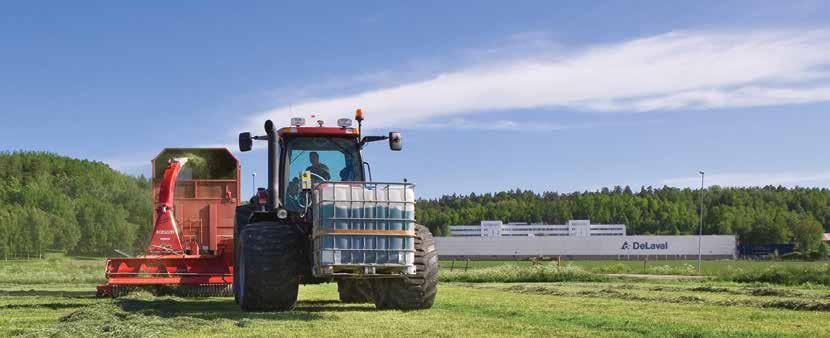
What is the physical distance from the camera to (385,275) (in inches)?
602

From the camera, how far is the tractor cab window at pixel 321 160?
57.9ft

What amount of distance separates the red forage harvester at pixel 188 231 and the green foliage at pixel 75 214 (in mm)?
33959

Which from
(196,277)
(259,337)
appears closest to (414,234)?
(259,337)

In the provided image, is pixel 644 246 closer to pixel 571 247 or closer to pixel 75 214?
pixel 571 247

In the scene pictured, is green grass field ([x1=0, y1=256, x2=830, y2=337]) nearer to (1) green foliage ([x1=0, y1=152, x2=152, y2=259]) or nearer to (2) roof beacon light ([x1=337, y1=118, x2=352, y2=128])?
(2) roof beacon light ([x1=337, y1=118, x2=352, y2=128])

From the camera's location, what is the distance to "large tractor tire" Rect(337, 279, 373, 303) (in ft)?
61.1

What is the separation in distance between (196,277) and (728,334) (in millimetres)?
13723

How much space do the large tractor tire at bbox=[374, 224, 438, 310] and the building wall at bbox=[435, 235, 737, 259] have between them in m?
131

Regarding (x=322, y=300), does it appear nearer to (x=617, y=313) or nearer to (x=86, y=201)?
(x=617, y=313)

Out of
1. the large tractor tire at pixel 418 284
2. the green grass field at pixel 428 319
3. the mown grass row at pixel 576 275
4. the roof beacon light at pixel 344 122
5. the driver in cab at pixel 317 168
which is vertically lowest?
the mown grass row at pixel 576 275

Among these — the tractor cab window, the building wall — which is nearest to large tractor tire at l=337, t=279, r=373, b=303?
the tractor cab window

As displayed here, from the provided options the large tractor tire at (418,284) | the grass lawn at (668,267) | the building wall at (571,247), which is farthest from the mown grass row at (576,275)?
the building wall at (571,247)

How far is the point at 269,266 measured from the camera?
15.4 m

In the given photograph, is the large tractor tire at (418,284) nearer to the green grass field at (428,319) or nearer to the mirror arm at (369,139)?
the green grass field at (428,319)
